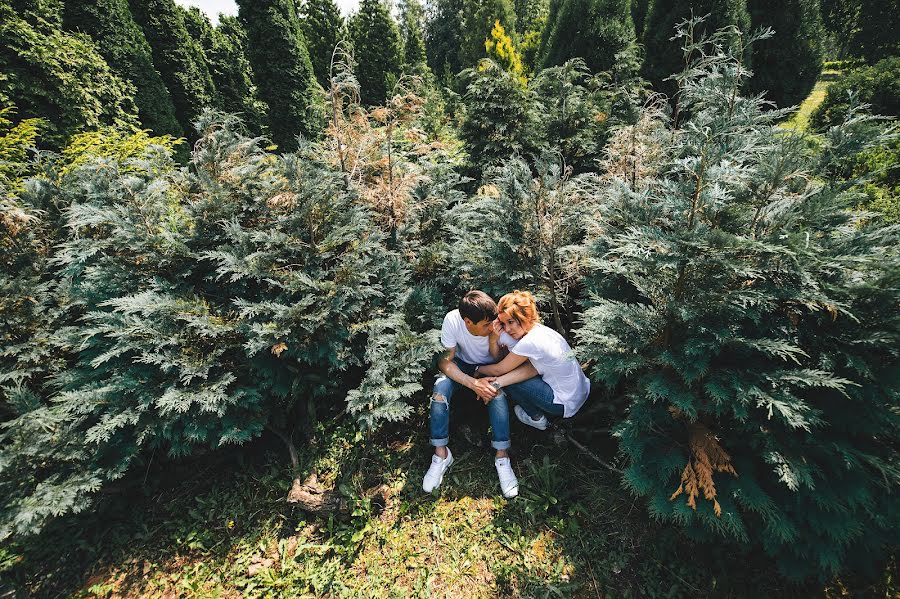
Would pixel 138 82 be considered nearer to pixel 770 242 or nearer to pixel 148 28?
pixel 148 28

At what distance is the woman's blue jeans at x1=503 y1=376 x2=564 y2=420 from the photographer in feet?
10.5

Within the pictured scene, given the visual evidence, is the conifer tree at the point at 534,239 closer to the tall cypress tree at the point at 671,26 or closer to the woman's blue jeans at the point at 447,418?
the woman's blue jeans at the point at 447,418

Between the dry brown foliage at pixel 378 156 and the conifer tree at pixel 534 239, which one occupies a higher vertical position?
the dry brown foliage at pixel 378 156

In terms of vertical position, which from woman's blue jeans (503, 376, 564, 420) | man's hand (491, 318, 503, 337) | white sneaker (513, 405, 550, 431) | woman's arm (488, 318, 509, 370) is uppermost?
man's hand (491, 318, 503, 337)

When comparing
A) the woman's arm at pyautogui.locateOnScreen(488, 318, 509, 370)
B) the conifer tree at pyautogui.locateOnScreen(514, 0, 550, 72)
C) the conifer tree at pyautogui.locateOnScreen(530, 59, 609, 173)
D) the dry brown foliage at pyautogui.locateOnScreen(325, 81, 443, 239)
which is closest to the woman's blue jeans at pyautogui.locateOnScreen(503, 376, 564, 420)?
the woman's arm at pyautogui.locateOnScreen(488, 318, 509, 370)

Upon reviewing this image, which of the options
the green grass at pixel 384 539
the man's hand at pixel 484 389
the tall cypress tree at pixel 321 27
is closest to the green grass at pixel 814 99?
the man's hand at pixel 484 389

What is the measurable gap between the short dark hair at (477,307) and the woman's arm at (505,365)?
400mm

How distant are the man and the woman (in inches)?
4.1

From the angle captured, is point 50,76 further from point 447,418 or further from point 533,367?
point 533,367

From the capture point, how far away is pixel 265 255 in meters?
3.43

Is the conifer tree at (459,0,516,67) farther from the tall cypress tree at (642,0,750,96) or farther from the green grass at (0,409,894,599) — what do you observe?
the green grass at (0,409,894,599)

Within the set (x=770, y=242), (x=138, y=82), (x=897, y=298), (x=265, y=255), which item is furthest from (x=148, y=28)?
(x=897, y=298)

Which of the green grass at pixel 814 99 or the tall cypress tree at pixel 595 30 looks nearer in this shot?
the green grass at pixel 814 99

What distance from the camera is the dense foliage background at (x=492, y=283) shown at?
2178 mm
